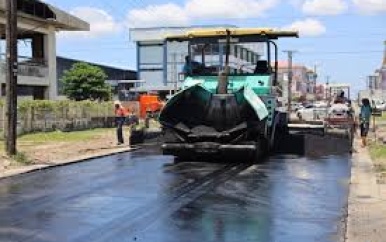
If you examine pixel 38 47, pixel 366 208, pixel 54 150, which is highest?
pixel 38 47

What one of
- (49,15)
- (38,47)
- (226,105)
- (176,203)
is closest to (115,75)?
(38,47)

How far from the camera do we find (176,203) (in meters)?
11.5

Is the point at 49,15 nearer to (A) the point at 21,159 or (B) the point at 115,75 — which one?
(A) the point at 21,159

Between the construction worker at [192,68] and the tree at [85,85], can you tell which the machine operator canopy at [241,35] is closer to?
the construction worker at [192,68]

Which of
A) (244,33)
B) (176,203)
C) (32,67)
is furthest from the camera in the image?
(32,67)

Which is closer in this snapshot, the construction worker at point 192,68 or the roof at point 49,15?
the construction worker at point 192,68

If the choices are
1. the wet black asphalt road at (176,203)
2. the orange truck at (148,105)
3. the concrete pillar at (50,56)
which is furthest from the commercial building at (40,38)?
the wet black asphalt road at (176,203)

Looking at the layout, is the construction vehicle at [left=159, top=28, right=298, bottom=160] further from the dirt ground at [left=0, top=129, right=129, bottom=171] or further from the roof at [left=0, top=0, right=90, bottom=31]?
the roof at [left=0, top=0, right=90, bottom=31]

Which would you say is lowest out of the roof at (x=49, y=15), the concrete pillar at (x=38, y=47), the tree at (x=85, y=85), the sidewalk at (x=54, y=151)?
the sidewalk at (x=54, y=151)

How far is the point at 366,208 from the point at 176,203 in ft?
9.85

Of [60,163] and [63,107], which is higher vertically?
[63,107]

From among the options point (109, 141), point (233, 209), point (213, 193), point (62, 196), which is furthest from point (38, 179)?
point (109, 141)

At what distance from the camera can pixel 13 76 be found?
18.5 meters

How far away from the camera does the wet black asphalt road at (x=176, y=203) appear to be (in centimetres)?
911
